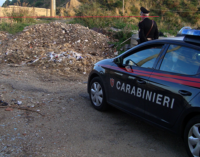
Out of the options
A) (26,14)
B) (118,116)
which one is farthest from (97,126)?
(26,14)

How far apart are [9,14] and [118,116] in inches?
584

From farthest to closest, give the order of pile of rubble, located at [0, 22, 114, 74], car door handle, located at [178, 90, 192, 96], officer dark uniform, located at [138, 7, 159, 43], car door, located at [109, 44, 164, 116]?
pile of rubble, located at [0, 22, 114, 74] < officer dark uniform, located at [138, 7, 159, 43] < car door, located at [109, 44, 164, 116] < car door handle, located at [178, 90, 192, 96]

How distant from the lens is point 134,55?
4.26 metres

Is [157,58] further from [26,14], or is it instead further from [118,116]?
[26,14]

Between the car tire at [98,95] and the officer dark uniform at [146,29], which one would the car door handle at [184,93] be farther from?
the officer dark uniform at [146,29]

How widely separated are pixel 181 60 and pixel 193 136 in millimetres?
1069

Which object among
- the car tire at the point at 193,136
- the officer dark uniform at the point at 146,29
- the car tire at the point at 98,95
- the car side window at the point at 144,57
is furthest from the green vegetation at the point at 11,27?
the car tire at the point at 193,136

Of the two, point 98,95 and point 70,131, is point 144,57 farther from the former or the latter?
point 70,131

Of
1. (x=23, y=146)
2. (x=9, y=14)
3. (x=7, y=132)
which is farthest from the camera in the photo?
(x=9, y=14)

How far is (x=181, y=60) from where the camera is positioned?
3.38 metres

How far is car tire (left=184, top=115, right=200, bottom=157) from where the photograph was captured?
9.46ft

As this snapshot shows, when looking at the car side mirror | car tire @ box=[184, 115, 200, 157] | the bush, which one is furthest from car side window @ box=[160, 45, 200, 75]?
the bush

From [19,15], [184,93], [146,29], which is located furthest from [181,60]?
[19,15]

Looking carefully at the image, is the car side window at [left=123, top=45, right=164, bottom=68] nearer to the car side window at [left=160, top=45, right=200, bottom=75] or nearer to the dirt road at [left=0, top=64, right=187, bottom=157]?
the car side window at [left=160, top=45, right=200, bottom=75]
